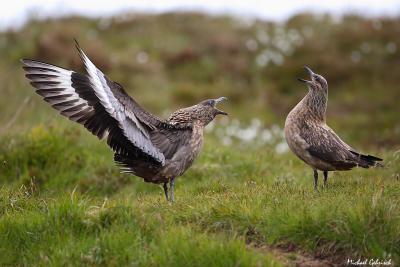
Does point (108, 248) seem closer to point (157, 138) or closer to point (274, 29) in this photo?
point (157, 138)

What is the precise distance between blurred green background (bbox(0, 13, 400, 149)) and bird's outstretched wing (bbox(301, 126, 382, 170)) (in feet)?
18.7

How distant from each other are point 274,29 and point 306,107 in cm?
999

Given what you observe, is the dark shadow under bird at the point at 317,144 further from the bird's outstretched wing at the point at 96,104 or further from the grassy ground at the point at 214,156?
the bird's outstretched wing at the point at 96,104

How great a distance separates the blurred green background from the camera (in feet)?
42.6

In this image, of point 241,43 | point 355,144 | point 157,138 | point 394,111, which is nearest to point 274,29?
point 241,43

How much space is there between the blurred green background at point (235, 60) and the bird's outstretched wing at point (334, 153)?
18.7ft

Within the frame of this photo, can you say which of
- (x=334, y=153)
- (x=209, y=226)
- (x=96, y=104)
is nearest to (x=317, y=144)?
(x=334, y=153)

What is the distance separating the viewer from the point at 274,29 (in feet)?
53.2

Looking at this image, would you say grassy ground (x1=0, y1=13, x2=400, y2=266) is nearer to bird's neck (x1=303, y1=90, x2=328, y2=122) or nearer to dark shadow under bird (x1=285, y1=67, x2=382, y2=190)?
dark shadow under bird (x1=285, y1=67, x2=382, y2=190)

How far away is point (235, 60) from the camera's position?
1502cm

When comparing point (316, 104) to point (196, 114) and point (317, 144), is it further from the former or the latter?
point (196, 114)

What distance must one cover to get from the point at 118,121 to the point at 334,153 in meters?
2.01

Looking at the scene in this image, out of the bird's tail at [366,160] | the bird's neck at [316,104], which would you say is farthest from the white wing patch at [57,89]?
the bird's tail at [366,160]

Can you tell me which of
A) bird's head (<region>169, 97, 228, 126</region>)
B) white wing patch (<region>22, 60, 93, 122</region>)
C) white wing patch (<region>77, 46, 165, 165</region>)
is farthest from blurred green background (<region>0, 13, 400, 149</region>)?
white wing patch (<region>77, 46, 165, 165</region>)
